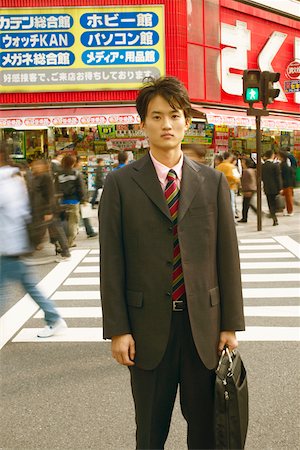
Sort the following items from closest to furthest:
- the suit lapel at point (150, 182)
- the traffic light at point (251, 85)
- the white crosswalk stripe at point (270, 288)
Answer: the suit lapel at point (150, 182)
the white crosswalk stripe at point (270, 288)
the traffic light at point (251, 85)

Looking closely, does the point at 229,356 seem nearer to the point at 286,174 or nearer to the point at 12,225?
the point at 12,225

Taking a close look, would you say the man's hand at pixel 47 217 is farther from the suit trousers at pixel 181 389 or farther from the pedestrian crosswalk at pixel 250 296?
the suit trousers at pixel 181 389

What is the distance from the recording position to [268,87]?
1219cm

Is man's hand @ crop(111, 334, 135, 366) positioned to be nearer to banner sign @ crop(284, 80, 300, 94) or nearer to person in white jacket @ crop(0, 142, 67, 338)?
person in white jacket @ crop(0, 142, 67, 338)

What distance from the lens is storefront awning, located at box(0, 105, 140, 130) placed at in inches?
722

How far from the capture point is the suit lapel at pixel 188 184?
2486mm

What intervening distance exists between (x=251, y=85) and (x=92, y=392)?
9408 mm

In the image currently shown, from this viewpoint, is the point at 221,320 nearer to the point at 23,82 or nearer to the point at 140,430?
the point at 140,430

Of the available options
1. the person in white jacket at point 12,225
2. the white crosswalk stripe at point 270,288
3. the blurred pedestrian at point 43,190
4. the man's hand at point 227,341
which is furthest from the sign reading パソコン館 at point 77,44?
the man's hand at point 227,341

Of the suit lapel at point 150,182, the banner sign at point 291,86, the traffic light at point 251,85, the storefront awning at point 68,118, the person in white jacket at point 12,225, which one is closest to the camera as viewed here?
the suit lapel at point 150,182

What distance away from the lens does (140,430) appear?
8.68 feet

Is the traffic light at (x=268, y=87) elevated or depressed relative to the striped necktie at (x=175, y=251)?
elevated

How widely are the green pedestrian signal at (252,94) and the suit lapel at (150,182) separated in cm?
1006

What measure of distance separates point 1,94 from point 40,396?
17037mm
